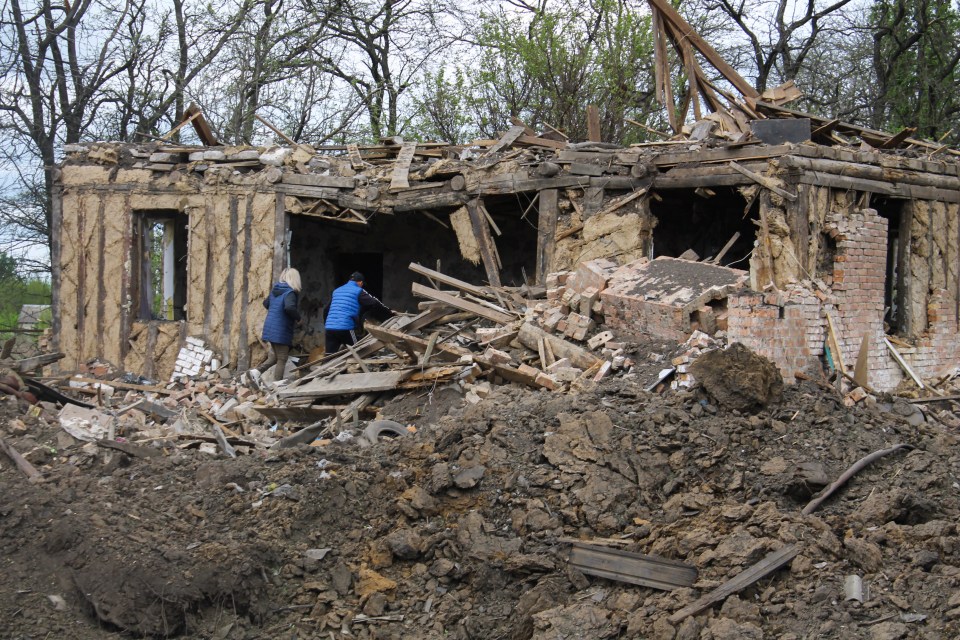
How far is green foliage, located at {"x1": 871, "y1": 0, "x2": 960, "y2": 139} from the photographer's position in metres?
20.3

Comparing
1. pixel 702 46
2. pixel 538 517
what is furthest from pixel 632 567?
pixel 702 46

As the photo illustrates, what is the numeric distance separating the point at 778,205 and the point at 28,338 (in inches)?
664

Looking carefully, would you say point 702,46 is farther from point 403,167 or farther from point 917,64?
point 917,64

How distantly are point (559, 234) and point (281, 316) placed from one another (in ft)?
12.2

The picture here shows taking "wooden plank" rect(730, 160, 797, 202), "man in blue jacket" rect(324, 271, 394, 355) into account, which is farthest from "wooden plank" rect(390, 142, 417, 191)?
"wooden plank" rect(730, 160, 797, 202)

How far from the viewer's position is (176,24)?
21.1m

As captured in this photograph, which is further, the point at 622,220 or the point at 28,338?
the point at 28,338

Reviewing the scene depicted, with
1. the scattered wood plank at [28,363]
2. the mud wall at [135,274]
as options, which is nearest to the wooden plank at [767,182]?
the mud wall at [135,274]

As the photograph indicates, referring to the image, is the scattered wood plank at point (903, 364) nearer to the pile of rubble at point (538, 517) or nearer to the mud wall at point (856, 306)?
the mud wall at point (856, 306)

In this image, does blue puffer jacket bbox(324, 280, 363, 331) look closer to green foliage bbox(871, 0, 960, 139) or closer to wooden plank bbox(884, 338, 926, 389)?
wooden plank bbox(884, 338, 926, 389)

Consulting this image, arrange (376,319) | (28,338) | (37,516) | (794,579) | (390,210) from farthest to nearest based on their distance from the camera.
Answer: (28,338)
(376,319)
(390,210)
(37,516)
(794,579)

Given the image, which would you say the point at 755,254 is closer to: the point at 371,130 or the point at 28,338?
the point at 371,130

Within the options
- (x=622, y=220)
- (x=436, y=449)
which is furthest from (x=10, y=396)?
(x=622, y=220)

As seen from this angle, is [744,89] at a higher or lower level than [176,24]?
lower
